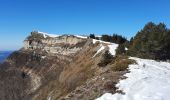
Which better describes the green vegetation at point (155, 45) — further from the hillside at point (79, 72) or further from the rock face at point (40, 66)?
the rock face at point (40, 66)

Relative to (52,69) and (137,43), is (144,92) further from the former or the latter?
(52,69)

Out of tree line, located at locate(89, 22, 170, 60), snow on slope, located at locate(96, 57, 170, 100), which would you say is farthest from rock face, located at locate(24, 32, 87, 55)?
snow on slope, located at locate(96, 57, 170, 100)

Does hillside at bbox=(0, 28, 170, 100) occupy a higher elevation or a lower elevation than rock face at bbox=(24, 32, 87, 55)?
lower

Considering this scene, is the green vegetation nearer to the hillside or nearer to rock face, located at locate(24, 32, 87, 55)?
the hillside

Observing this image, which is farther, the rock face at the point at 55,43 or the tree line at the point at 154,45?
the rock face at the point at 55,43

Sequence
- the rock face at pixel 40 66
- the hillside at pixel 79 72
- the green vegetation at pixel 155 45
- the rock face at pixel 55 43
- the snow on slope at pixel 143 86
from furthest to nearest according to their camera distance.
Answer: the rock face at pixel 55 43 → the rock face at pixel 40 66 → the green vegetation at pixel 155 45 → the hillside at pixel 79 72 → the snow on slope at pixel 143 86

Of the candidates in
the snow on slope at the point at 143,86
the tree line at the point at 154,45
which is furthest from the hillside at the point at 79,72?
the tree line at the point at 154,45

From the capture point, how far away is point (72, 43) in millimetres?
118062

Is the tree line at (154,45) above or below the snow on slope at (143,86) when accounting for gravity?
above

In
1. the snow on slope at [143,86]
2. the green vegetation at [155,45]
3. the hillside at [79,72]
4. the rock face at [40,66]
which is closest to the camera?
the snow on slope at [143,86]

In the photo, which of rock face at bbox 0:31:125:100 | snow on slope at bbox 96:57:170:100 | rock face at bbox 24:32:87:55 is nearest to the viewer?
snow on slope at bbox 96:57:170:100

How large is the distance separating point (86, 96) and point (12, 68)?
368ft

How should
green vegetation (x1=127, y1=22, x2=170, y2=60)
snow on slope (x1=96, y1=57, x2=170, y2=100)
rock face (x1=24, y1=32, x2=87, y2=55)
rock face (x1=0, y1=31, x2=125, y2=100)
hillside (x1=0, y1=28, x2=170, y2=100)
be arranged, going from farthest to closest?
rock face (x1=24, y1=32, x2=87, y2=55) < rock face (x1=0, y1=31, x2=125, y2=100) < green vegetation (x1=127, y1=22, x2=170, y2=60) < hillside (x1=0, y1=28, x2=170, y2=100) < snow on slope (x1=96, y1=57, x2=170, y2=100)

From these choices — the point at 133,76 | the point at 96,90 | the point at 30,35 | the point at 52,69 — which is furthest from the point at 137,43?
the point at 30,35
